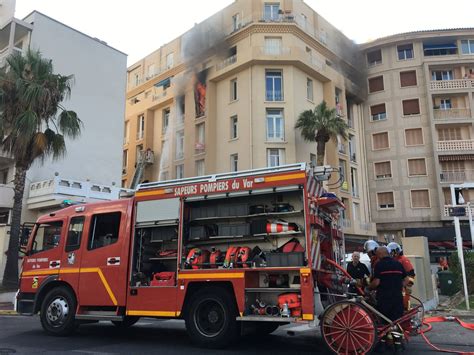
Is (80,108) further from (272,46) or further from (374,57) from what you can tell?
(374,57)

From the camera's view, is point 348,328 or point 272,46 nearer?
point 348,328

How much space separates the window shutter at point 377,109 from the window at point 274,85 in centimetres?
1202

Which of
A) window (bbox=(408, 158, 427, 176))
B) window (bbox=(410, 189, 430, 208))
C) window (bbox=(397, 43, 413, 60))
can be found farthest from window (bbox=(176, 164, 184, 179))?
window (bbox=(397, 43, 413, 60))

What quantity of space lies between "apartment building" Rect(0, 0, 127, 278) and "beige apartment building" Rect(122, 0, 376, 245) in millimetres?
6607

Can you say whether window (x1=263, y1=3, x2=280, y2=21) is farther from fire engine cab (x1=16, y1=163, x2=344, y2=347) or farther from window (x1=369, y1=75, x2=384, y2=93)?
fire engine cab (x1=16, y1=163, x2=344, y2=347)

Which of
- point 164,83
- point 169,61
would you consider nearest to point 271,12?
point 169,61

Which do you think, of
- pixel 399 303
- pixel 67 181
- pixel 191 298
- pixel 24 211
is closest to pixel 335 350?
pixel 399 303

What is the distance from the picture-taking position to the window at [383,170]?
3834 cm

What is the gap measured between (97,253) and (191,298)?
241 centimetres

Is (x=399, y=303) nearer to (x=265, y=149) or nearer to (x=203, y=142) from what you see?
(x=265, y=149)

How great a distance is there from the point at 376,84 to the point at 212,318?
121 feet

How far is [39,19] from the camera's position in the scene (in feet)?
92.9

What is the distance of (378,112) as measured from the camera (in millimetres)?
39938

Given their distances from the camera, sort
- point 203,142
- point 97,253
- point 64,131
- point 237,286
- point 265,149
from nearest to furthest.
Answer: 1. point 237,286
2. point 97,253
3. point 64,131
4. point 265,149
5. point 203,142
